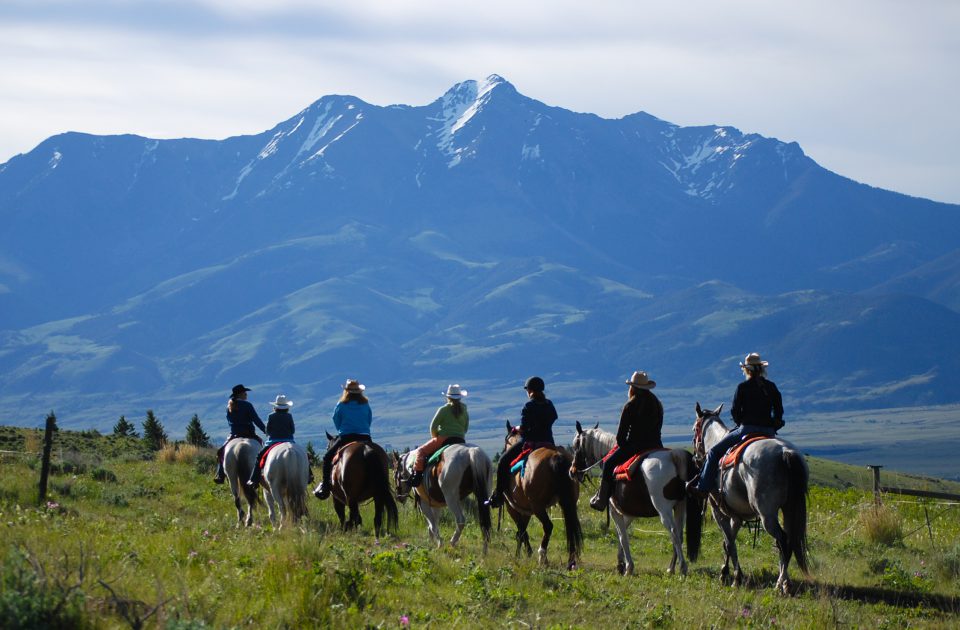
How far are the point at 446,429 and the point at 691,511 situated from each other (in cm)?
496

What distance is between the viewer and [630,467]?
664 inches

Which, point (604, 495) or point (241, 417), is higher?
point (241, 417)

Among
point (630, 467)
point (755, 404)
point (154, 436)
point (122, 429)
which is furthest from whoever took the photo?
point (122, 429)

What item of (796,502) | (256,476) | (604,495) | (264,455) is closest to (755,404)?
(796,502)

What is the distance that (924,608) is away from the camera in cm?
1441

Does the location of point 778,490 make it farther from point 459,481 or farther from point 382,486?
point 382,486

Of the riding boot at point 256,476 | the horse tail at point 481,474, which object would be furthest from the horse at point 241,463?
the horse tail at point 481,474

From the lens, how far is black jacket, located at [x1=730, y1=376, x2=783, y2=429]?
1586 centimetres

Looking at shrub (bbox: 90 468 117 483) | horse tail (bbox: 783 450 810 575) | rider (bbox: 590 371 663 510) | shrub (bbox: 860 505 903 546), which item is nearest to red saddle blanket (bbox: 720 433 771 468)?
horse tail (bbox: 783 450 810 575)

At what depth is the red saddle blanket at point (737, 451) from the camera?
612 inches

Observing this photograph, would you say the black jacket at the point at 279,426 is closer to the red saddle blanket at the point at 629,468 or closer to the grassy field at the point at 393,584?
the grassy field at the point at 393,584

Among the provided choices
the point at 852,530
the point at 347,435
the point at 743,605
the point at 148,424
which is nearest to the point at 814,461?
the point at 148,424

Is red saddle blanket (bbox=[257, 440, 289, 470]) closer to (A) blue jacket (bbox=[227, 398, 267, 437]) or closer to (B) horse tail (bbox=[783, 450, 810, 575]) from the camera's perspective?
(A) blue jacket (bbox=[227, 398, 267, 437])

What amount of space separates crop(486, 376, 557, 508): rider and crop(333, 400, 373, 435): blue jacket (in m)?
3.36
